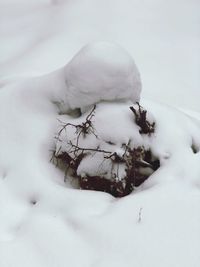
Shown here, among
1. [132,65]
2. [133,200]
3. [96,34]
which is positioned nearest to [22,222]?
[133,200]

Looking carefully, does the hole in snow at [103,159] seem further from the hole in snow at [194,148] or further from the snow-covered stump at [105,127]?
the hole in snow at [194,148]

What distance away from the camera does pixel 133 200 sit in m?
1.68

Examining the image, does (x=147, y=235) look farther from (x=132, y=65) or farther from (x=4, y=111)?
(x=4, y=111)

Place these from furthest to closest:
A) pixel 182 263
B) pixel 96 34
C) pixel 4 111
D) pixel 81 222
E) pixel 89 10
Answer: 1. pixel 89 10
2. pixel 96 34
3. pixel 4 111
4. pixel 81 222
5. pixel 182 263

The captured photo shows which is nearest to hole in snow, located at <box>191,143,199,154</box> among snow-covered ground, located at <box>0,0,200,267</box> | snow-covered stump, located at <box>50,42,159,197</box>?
snow-covered ground, located at <box>0,0,200,267</box>

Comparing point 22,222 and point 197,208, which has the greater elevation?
point 197,208

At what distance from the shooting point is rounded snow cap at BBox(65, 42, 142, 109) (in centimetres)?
195

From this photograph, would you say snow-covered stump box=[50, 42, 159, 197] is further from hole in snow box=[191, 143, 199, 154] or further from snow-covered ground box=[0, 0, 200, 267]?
hole in snow box=[191, 143, 199, 154]

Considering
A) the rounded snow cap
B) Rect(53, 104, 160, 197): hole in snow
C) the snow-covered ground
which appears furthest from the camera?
the rounded snow cap

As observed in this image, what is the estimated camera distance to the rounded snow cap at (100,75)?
1950 mm

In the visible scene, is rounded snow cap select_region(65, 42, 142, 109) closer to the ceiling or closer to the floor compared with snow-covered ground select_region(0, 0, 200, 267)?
closer to the ceiling

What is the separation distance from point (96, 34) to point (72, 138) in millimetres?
2292

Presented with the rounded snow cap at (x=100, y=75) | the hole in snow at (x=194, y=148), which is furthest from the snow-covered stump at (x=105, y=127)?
the hole in snow at (x=194, y=148)

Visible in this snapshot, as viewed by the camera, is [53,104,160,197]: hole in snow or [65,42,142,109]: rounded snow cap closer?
[53,104,160,197]: hole in snow
